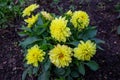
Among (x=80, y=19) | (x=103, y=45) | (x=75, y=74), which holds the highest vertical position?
(x=80, y=19)

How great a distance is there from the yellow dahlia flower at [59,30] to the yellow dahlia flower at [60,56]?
116 mm

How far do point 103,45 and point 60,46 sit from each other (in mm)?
1084

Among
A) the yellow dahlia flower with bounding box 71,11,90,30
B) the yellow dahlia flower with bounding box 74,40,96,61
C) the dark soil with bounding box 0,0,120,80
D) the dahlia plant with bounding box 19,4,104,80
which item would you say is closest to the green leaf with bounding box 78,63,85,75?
the dahlia plant with bounding box 19,4,104,80

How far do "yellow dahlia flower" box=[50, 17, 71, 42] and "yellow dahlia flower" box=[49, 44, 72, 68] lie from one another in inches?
4.6

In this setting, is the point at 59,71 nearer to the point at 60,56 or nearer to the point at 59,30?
the point at 60,56

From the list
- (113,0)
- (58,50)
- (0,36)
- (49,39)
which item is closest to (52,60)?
(58,50)

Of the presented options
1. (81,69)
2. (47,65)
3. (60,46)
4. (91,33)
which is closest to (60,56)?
(60,46)

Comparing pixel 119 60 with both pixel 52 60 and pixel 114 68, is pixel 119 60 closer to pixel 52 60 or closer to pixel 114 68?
pixel 114 68

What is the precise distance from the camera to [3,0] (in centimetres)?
519

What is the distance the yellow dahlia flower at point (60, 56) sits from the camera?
326cm

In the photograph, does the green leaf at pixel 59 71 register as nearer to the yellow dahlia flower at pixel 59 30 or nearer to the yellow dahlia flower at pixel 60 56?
the yellow dahlia flower at pixel 60 56

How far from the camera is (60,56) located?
327 centimetres

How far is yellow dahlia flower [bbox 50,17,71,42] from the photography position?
332 cm

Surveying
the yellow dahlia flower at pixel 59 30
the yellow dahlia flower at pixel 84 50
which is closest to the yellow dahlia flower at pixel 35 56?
the yellow dahlia flower at pixel 59 30
